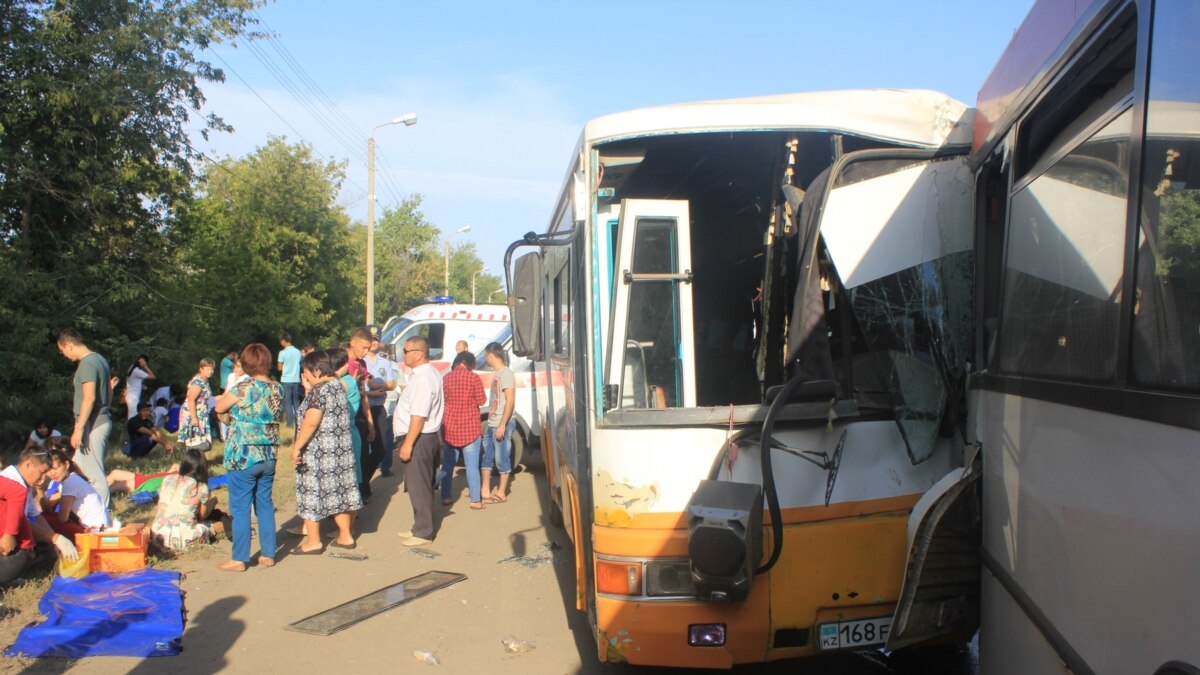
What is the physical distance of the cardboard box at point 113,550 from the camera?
6.79 metres

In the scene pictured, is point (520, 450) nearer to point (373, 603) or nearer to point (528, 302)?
point (373, 603)

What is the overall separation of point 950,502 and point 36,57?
1442 cm

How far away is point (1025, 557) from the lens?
3037mm

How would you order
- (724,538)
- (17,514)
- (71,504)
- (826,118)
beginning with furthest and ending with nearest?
1. (71,504)
2. (17,514)
3. (826,118)
4. (724,538)

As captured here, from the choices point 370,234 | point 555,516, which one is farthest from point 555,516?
point 370,234

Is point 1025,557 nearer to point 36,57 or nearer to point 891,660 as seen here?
point 891,660

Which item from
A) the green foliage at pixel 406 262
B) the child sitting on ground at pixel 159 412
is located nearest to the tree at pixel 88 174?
the child sitting on ground at pixel 159 412

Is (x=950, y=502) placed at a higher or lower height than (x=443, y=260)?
lower

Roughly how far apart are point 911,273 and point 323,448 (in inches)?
214

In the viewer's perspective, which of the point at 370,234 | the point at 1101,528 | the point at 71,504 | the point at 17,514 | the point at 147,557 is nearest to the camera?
the point at 1101,528

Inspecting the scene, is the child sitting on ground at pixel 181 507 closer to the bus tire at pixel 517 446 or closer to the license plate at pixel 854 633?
the bus tire at pixel 517 446

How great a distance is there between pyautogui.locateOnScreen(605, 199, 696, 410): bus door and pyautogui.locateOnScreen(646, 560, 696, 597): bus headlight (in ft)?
2.58

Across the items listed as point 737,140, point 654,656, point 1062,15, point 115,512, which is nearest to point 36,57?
point 115,512

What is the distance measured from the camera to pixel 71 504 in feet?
24.4
